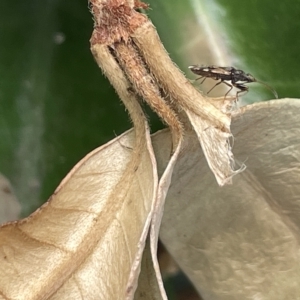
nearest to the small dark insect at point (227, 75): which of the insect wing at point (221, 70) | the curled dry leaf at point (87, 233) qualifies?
the insect wing at point (221, 70)

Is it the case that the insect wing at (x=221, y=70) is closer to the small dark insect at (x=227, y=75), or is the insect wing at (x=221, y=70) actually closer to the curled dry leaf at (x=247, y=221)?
the small dark insect at (x=227, y=75)

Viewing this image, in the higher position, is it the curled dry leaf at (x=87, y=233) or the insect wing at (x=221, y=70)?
the insect wing at (x=221, y=70)

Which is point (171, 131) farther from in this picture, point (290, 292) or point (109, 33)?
point (290, 292)

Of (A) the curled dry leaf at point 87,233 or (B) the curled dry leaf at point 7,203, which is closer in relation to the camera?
Result: (A) the curled dry leaf at point 87,233

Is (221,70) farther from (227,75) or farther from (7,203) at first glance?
(7,203)

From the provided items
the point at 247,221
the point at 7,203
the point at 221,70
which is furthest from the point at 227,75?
the point at 7,203
